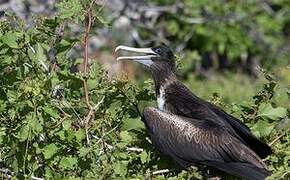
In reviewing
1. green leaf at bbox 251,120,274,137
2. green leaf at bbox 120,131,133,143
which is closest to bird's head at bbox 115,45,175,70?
green leaf at bbox 251,120,274,137

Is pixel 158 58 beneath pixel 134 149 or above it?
above

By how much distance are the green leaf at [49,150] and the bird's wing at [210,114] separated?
85cm

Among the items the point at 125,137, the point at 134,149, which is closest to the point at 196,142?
the point at 134,149

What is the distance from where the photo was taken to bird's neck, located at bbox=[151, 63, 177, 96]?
18.6 feet

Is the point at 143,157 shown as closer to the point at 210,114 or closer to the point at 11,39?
the point at 210,114

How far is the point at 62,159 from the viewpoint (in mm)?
4672

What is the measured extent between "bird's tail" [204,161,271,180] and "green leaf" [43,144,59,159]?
80 cm

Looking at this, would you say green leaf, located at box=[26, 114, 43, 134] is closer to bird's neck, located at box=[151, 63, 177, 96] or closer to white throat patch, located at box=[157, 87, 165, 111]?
white throat patch, located at box=[157, 87, 165, 111]

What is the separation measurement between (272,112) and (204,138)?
0.36 metres

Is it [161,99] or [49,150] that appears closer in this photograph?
[49,150]

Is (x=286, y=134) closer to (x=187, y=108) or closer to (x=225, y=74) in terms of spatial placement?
(x=187, y=108)

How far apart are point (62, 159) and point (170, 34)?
27.3 ft

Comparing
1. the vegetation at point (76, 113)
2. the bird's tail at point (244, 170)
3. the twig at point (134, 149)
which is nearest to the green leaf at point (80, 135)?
the vegetation at point (76, 113)

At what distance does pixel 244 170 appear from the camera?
4875mm
